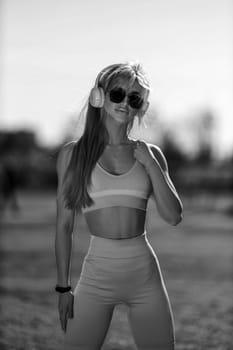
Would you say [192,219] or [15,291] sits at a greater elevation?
[15,291]

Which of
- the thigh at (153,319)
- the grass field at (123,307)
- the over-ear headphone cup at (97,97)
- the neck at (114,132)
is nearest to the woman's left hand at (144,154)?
the neck at (114,132)

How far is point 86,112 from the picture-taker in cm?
289

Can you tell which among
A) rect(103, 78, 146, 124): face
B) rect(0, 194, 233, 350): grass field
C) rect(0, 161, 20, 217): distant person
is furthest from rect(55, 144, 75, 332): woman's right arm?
rect(0, 161, 20, 217): distant person

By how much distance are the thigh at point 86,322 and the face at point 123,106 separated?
2.56 feet

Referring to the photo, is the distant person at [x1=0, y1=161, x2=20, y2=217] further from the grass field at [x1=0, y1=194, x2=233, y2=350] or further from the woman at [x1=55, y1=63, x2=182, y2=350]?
the woman at [x1=55, y1=63, x2=182, y2=350]

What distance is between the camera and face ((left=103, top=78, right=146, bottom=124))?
2803 millimetres

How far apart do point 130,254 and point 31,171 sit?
4987 cm

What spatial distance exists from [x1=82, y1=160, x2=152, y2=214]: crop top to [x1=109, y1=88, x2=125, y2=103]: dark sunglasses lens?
12.3 inches

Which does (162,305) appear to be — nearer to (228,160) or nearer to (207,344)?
(207,344)

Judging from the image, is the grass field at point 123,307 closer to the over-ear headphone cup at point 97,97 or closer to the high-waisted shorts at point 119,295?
the high-waisted shorts at point 119,295

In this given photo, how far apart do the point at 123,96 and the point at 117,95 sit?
1.2 inches

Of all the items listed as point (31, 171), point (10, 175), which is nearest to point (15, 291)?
point (10, 175)

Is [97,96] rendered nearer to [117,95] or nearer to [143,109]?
[117,95]

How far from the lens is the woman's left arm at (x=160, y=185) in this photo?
268 centimetres
